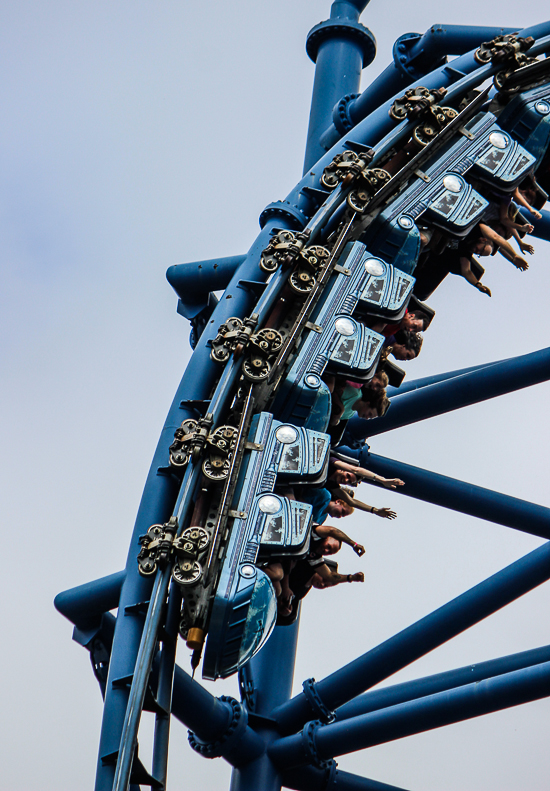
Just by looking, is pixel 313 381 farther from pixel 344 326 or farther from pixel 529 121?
pixel 529 121

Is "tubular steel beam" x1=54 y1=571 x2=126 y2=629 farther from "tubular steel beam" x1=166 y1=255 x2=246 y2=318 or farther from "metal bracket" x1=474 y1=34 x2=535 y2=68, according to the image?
"metal bracket" x1=474 y1=34 x2=535 y2=68

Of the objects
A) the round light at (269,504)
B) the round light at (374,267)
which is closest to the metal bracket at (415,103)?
the round light at (374,267)

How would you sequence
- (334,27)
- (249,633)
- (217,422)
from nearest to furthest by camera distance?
(249,633) → (217,422) → (334,27)

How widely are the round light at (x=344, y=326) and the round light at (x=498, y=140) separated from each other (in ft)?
7.45

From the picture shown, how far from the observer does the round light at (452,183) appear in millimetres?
10430

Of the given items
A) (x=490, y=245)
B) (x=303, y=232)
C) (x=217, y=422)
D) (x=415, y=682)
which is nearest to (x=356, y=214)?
A: (x=303, y=232)

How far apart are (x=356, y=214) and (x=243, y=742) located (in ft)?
15.5

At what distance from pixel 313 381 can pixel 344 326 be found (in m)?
0.59

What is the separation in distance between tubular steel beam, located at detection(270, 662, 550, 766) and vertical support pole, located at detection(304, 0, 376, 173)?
6136mm

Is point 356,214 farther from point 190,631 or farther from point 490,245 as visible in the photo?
point 190,631

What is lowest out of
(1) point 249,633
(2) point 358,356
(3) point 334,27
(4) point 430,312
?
(1) point 249,633

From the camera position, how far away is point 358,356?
9.62 m

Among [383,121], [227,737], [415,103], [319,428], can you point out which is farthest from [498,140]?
[227,737]

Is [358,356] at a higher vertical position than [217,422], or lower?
higher
